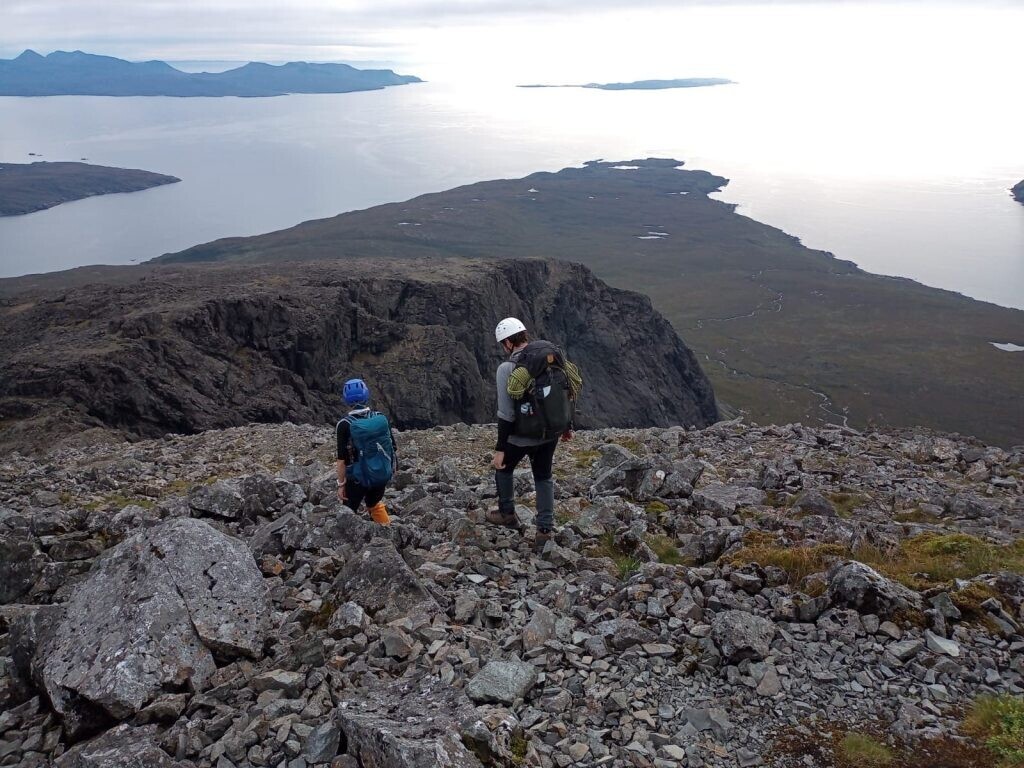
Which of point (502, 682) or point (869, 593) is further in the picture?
point (869, 593)

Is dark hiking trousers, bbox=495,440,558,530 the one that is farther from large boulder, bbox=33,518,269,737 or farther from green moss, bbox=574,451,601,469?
green moss, bbox=574,451,601,469

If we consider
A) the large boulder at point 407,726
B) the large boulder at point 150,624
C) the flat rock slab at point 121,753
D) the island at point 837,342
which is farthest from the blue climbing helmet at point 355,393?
the island at point 837,342

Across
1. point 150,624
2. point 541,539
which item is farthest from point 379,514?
point 150,624

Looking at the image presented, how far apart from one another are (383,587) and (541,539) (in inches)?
121

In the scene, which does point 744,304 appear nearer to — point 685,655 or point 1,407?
point 1,407

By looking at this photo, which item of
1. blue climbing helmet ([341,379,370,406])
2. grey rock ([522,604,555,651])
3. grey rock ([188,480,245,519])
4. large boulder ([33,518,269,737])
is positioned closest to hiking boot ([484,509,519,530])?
blue climbing helmet ([341,379,370,406])

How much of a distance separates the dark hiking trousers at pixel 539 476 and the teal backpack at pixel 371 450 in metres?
1.82

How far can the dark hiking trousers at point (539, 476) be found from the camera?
1089 centimetres

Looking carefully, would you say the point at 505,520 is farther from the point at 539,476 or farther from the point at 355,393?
the point at 355,393

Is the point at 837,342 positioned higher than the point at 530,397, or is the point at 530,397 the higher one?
the point at 530,397

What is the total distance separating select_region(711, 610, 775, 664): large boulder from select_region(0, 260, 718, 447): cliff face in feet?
109

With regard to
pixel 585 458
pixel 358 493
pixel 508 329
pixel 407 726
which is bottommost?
pixel 585 458

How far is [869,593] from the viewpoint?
8547 mm

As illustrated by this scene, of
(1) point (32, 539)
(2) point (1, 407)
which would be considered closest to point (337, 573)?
(1) point (32, 539)
